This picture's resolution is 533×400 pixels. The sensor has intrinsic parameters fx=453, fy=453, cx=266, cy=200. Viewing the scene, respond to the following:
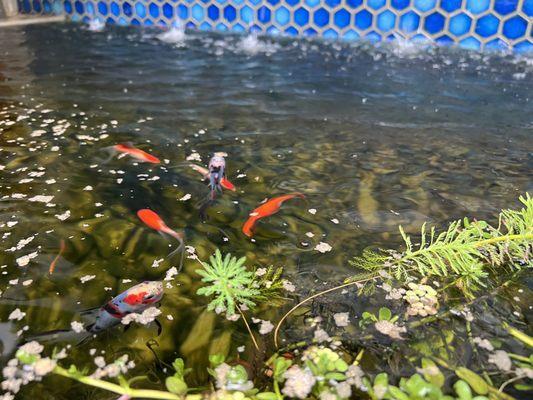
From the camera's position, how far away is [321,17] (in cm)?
658

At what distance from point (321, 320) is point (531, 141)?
2.47 m

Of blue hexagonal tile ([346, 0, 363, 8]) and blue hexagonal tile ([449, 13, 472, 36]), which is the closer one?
blue hexagonal tile ([449, 13, 472, 36])

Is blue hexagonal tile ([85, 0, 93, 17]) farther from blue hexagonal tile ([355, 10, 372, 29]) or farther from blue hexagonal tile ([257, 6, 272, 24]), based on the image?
blue hexagonal tile ([355, 10, 372, 29])

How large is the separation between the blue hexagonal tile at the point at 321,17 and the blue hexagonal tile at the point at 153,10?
275 centimetres

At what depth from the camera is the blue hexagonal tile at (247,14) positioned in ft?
22.9

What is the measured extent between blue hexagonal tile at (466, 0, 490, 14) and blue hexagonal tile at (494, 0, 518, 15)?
108mm

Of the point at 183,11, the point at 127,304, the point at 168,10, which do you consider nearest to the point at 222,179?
the point at 127,304

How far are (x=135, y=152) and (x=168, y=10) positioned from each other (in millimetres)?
5423

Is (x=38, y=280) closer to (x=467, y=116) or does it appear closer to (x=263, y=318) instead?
(x=263, y=318)

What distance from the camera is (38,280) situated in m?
1.76

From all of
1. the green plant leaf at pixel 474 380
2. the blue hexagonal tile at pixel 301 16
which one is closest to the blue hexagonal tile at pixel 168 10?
the blue hexagonal tile at pixel 301 16

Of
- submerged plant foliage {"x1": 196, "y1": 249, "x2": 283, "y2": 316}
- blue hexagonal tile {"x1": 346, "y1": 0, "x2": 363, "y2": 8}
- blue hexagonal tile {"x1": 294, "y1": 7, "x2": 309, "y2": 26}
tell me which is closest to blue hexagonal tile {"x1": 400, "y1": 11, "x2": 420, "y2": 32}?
blue hexagonal tile {"x1": 346, "y1": 0, "x2": 363, "y2": 8}

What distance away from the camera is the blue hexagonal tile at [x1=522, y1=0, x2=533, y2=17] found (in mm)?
5492

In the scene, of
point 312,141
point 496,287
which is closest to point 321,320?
point 496,287
